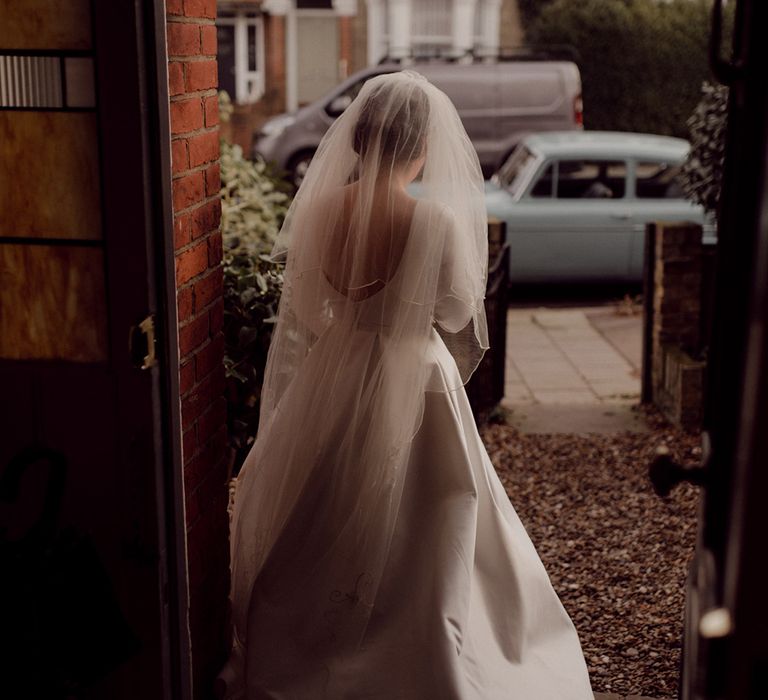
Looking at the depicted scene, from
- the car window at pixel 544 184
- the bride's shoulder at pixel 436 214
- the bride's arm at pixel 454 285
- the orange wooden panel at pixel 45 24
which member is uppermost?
the orange wooden panel at pixel 45 24

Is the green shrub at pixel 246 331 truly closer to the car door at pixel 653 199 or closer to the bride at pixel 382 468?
the bride at pixel 382 468

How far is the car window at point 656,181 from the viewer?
33.4 ft

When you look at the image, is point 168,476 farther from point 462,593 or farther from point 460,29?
point 460,29

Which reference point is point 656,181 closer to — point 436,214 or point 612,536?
point 612,536

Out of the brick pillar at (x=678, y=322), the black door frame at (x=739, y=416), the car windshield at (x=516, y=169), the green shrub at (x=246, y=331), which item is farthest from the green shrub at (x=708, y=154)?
the black door frame at (x=739, y=416)

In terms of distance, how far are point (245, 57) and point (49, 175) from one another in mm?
19459

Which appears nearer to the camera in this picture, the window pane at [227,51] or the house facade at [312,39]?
the house facade at [312,39]

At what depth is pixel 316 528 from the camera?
343cm

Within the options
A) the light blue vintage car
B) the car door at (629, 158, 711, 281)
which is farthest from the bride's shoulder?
the car door at (629, 158, 711, 281)

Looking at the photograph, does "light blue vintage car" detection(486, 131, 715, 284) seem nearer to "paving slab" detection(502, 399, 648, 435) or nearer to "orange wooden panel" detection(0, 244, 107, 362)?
"paving slab" detection(502, 399, 648, 435)

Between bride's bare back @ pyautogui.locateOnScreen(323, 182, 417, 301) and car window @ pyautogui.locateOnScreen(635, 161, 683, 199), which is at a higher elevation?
bride's bare back @ pyautogui.locateOnScreen(323, 182, 417, 301)

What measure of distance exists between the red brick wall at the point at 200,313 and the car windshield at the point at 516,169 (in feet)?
24.0

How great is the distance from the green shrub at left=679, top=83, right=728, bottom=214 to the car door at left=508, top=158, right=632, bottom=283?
10.0 ft

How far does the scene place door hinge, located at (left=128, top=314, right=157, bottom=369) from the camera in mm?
2611
